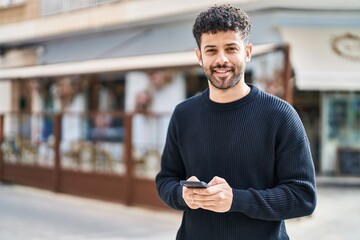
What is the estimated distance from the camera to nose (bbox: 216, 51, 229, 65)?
1.86 metres

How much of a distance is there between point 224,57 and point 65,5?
12677mm

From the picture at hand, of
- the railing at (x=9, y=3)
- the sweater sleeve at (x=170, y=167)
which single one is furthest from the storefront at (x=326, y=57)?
the railing at (x=9, y=3)

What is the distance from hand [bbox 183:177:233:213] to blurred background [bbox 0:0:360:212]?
6320mm

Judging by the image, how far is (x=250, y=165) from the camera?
1898 mm

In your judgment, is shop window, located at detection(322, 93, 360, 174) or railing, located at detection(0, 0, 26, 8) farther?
railing, located at detection(0, 0, 26, 8)

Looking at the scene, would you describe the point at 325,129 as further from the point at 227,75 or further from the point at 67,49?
the point at 227,75

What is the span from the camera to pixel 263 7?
9.49 m

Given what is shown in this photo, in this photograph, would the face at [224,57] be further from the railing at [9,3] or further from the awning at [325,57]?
the railing at [9,3]

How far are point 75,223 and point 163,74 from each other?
713 cm

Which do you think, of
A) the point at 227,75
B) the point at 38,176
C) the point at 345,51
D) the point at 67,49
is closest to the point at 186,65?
the point at 345,51

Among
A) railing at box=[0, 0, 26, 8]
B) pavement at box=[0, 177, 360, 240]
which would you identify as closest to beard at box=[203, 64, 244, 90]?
pavement at box=[0, 177, 360, 240]

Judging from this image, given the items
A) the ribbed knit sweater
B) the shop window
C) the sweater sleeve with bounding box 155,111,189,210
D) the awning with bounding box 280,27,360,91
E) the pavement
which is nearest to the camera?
the ribbed knit sweater

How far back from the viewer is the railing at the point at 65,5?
511 inches

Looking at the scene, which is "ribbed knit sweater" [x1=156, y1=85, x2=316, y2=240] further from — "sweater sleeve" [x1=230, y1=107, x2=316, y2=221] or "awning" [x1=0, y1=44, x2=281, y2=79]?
"awning" [x1=0, y1=44, x2=281, y2=79]
